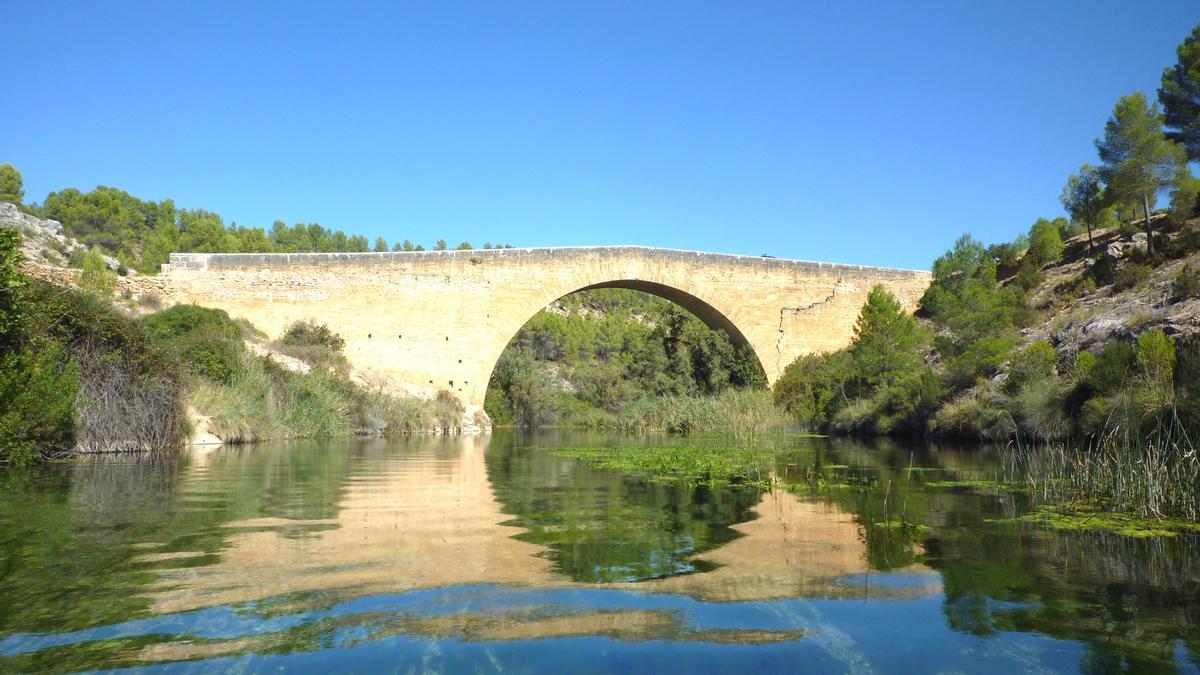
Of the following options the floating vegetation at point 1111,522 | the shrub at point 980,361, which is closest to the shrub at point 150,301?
the shrub at point 980,361

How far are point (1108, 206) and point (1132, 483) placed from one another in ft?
73.9

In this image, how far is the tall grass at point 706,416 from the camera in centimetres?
1595

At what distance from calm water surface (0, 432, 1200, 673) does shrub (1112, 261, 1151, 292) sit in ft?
50.1

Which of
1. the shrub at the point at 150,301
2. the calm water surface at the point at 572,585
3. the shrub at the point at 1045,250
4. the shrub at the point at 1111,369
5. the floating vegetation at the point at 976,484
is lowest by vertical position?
the calm water surface at the point at 572,585

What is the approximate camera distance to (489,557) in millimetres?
3617

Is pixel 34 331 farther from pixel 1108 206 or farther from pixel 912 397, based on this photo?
pixel 1108 206

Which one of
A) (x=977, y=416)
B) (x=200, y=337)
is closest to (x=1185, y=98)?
(x=977, y=416)

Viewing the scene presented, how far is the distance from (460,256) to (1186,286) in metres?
15.3

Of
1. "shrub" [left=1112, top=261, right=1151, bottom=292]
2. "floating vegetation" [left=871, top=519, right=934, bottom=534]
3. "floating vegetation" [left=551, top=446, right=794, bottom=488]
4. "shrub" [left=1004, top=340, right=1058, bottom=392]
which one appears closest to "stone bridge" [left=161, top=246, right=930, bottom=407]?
"shrub" [left=1112, top=261, right=1151, bottom=292]

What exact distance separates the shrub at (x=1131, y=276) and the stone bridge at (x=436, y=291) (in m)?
8.61

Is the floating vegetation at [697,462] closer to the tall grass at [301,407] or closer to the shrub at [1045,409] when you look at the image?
the shrub at [1045,409]

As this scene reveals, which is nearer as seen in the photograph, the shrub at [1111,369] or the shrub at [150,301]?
the shrub at [1111,369]

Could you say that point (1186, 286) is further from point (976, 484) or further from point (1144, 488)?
point (1144, 488)

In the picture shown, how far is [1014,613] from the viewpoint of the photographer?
2791mm
